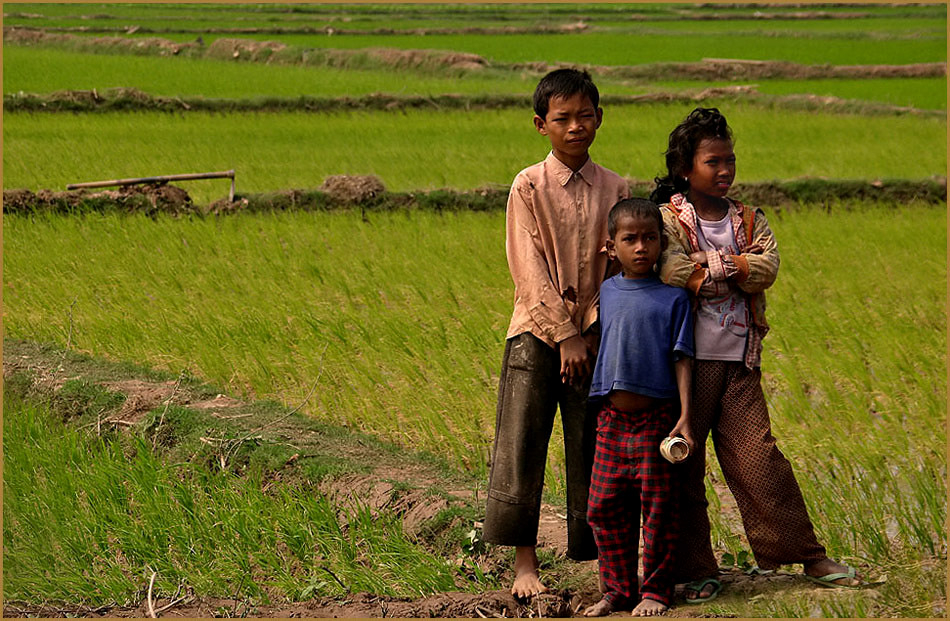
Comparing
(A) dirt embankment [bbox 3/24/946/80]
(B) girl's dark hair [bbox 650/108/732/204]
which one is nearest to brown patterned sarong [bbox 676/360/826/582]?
(B) girl's dark hair [bbox 650/108/732/204]

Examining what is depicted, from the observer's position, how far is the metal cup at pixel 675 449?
283 cm

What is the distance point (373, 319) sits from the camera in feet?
20.2

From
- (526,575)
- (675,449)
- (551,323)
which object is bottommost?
(526,575)

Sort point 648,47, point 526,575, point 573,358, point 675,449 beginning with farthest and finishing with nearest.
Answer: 1. point 648,47
2. point 526,575
3. point 573,358
4. point 675,449

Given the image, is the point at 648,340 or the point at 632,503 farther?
the point at 632,503

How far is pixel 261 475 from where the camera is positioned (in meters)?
4.22

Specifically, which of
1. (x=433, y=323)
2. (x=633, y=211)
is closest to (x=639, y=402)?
(x=633, y=211)

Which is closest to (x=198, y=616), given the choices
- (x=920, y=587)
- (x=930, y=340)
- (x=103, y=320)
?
(x=920, y=587)

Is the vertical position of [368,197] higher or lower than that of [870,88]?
lower

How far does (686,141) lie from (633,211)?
0.90 feet

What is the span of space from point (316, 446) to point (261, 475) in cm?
28

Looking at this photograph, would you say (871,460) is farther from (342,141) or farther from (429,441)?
(342,141)

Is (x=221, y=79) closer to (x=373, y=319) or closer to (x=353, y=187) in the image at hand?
(x=353, y=187)

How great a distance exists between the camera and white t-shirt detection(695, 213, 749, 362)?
2.96 m
